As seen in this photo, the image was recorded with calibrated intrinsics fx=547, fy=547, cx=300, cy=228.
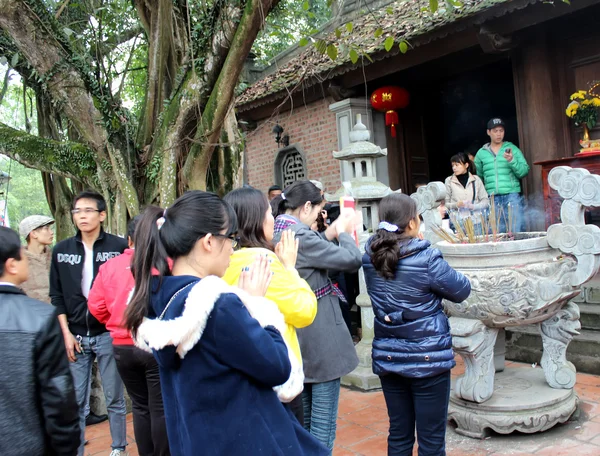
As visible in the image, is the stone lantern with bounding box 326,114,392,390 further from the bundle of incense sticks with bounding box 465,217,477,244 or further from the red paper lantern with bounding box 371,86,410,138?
the red paper lantern with bounding box 371,86,410,138

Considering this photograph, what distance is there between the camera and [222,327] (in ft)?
4.86

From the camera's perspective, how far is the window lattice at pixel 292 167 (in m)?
10.4

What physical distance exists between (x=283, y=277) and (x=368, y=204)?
2894mm

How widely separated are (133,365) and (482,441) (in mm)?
2166

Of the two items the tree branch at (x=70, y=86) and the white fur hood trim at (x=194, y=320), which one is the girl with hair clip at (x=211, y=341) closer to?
the white fur hood trim at (x=194, y=320)

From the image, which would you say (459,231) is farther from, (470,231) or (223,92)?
(223,92)

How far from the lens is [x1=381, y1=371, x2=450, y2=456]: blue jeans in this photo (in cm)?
256

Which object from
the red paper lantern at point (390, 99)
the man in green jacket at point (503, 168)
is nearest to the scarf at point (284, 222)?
the man in green jacket at point (503, 168)

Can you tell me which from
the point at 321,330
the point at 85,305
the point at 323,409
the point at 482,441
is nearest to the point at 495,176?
the point at 482,441

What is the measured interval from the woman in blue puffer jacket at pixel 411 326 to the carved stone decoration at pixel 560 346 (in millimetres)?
1377

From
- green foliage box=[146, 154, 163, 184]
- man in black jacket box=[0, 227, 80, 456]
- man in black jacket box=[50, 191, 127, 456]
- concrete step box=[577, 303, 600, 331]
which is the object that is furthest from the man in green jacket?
man in black jacket box=[0, 227, 80, 456]

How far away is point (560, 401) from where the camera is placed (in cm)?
347

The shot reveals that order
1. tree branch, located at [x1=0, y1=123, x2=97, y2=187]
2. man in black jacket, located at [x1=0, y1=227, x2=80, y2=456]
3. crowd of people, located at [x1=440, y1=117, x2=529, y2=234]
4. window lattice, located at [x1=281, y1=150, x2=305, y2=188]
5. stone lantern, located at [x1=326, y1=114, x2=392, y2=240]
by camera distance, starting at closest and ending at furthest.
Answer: man in black jacket, located at [x1=0, y1=227, x2=80, y2=456] → stone lantern, located at [x1=326, y1=114, x2=392, y2=240] → tree branch, located at [x1=0, y1=123, x2=97, y2=187] → crowd of people, located at [x1=440, y1=117, x2=529, y2=234] → window lattice, located at [x1=281, y1=150, x2=305, y2=188]

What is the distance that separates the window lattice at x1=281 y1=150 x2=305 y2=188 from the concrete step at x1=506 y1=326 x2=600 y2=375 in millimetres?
5987
